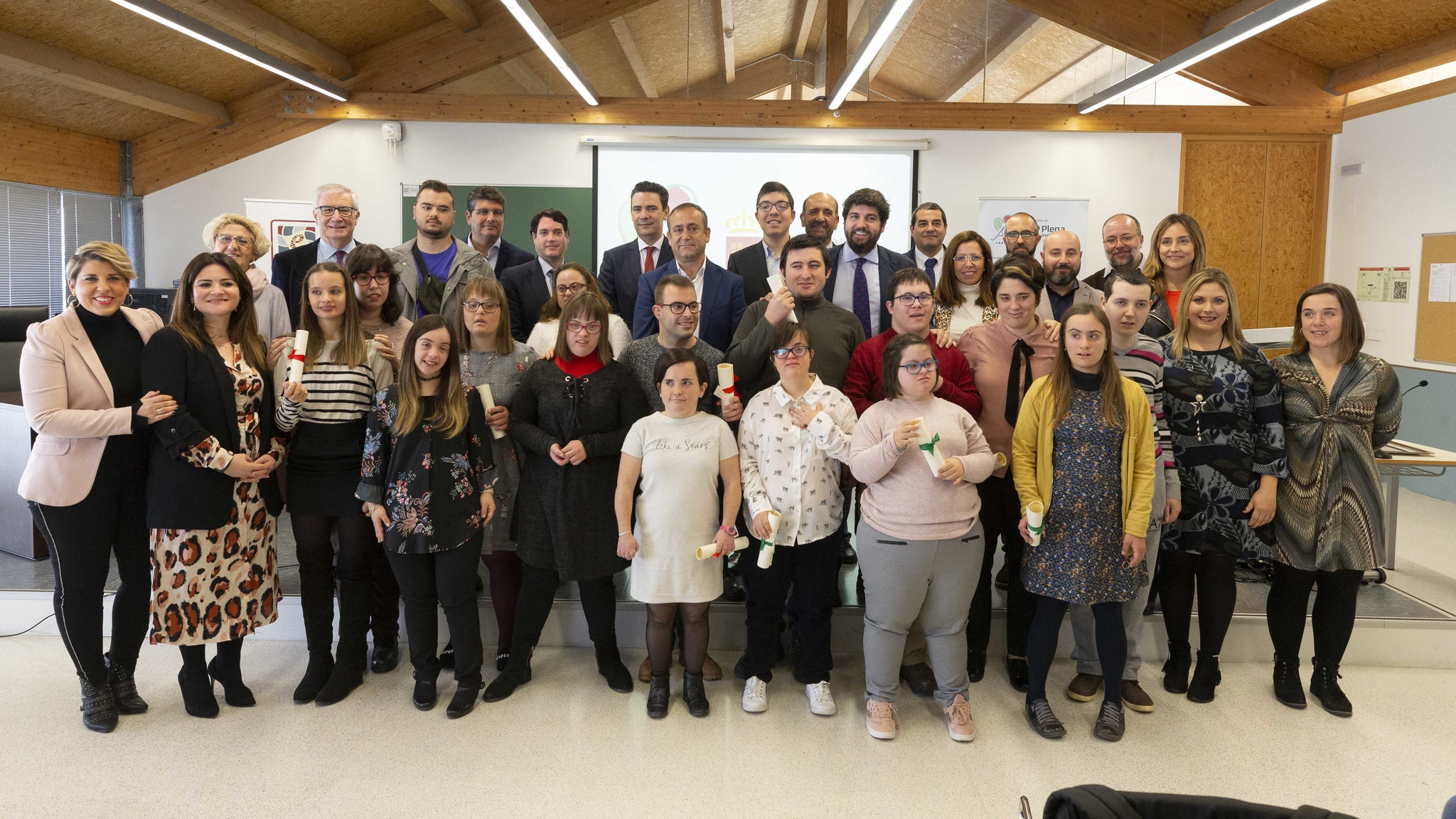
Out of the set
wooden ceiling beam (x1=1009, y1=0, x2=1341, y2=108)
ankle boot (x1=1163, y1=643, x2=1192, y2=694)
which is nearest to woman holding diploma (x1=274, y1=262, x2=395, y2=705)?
ankle boot (x1=1163, y1=643, x2=1192, y2=694)

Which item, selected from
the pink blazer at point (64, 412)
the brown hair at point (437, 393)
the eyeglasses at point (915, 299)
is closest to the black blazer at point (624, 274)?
the brown hair at point (437, 393)

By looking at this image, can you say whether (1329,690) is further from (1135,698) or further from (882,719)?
(882,719)

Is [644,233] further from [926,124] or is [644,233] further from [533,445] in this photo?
[926,124]

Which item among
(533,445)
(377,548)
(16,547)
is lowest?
(16,547)

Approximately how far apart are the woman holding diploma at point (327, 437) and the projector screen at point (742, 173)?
4.97 metres

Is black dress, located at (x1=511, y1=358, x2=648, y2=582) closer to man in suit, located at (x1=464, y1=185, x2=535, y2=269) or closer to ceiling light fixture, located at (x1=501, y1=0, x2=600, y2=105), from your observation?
man in suit, located at (x1=464, y1=185, x2=535, y2=269)

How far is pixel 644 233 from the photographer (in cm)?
369

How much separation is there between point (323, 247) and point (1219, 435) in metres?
3.54

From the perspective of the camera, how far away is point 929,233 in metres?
3.78

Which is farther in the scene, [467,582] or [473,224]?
[473,224]

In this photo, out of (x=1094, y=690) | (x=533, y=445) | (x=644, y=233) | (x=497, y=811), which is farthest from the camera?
(x=644, y=233)

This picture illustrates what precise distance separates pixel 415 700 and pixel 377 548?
540mm

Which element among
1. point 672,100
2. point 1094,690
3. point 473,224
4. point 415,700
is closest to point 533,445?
point 415,700

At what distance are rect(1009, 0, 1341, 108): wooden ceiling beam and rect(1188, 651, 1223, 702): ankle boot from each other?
6.34m
